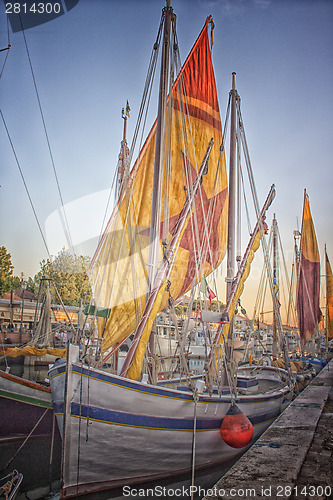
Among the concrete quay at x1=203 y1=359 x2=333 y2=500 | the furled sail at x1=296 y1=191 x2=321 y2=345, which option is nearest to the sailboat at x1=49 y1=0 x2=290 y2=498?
the concrete quay at x1=203 y1=359 x2=333 y2=500

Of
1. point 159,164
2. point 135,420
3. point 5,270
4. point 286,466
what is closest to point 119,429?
point 135,420

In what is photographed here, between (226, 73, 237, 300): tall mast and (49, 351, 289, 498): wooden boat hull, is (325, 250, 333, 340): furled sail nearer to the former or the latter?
(226, 73, 237, 300): tall mast

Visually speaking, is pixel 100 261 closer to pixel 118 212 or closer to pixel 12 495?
pixel 118 212

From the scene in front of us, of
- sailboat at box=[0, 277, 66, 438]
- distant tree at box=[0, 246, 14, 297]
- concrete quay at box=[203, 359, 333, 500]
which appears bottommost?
sailboat at box=[0, 277, 66, 438]

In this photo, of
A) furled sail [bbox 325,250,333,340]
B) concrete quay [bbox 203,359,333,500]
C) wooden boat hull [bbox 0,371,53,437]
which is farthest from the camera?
furled sail [bbox 325,250,333,340]

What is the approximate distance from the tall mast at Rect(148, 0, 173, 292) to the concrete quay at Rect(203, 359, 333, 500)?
4.33 m

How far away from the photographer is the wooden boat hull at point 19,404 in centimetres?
873

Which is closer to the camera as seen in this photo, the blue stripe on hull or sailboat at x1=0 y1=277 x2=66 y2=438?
the blue stripe on hull

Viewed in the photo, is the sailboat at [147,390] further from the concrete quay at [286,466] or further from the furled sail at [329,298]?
the furled sail at [329,298]

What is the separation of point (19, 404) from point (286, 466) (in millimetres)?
7636

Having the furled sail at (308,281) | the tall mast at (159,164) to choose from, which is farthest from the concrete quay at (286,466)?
the furled sail at (308,281)

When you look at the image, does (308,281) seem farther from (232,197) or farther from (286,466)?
(286,466)

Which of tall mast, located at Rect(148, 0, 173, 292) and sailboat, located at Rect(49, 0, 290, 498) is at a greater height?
tall mast, located at Rect(148, 0, 173, 292)

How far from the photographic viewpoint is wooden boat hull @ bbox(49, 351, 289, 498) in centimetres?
609
